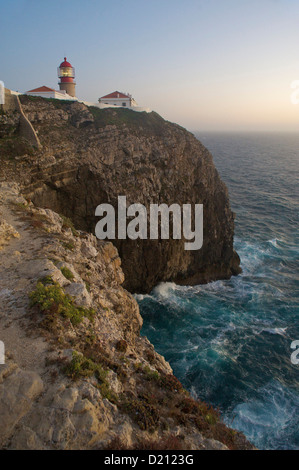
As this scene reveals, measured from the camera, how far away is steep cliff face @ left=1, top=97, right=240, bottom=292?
106 ft

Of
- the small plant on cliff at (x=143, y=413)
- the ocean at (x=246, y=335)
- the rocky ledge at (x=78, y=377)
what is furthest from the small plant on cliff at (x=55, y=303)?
the ocean at (x=246, y=335)

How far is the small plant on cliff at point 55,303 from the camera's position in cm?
1080

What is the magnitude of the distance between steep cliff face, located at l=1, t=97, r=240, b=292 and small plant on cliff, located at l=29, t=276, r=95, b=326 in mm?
20333

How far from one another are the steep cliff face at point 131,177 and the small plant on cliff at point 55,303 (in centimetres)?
2033

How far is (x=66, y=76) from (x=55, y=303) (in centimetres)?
5582

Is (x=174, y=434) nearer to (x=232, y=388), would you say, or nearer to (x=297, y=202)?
(x=232, y=388)

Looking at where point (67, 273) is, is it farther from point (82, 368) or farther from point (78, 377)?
point (78, 377)

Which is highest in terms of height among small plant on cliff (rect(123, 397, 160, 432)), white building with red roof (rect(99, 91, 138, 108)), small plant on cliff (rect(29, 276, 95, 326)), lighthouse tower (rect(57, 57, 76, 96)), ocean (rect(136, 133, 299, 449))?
lighthouse tower (rect(57, 57, 76, 96))

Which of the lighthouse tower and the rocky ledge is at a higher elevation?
the lighthouse tower

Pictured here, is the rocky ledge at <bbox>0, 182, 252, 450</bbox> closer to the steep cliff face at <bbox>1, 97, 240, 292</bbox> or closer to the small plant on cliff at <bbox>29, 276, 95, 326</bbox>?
the small plant on cliff at <bbox>29, 276, 95, 326</bbox>

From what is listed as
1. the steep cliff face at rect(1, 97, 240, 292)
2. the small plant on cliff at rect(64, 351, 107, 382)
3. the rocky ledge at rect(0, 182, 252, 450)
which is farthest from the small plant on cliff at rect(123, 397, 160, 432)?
the steep cliff face at rect(1, 97, 240, 292)

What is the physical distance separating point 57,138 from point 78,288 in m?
27.2

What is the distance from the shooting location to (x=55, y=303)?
36.2 feet
